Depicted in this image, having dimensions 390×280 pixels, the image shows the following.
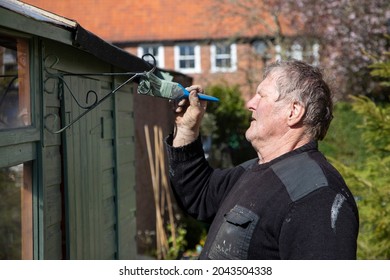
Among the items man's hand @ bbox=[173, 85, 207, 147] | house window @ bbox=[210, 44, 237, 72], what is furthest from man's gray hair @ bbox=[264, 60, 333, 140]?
house window @ bbox=[210, 44, 237, 72]

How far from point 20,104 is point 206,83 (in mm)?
17004

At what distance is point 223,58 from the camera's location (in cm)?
2236

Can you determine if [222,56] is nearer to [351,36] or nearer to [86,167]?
[351,36]

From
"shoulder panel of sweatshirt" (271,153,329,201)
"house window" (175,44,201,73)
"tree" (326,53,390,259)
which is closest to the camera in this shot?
"shoulder panel of sweatshirt" (271,153,329,201)

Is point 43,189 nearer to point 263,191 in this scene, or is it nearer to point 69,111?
point 69,111

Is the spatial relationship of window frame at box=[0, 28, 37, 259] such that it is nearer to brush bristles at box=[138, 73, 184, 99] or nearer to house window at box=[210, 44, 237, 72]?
brush bristles at box=[138, 73, 184, 99]

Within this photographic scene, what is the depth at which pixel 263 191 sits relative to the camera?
8.65 feet

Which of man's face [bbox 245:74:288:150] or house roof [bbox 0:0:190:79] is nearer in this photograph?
man's face [bbox 245:74:288:150]

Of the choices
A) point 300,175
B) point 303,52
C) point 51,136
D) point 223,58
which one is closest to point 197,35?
point 223,58

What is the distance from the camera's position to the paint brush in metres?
3.25

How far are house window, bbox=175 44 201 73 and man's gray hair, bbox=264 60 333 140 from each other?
2119 centimetres

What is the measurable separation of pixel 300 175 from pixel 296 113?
31cm

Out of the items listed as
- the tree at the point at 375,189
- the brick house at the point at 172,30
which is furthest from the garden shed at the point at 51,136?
the brick house at the point at 172,30

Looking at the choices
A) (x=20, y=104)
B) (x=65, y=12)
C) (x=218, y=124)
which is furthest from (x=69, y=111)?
(x=65, y=12)
